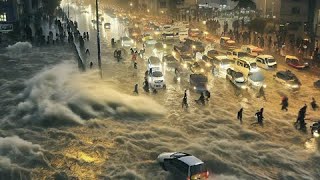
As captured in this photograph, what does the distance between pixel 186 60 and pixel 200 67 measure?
3.14 m

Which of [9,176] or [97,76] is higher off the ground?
[97,76]

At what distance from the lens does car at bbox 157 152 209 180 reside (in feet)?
57.4

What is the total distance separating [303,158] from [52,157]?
13.2 metres

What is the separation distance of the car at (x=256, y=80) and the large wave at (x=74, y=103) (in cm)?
931

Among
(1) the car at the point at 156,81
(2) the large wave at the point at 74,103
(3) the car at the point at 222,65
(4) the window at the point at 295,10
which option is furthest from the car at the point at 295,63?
(4) the window at the point at 295,10

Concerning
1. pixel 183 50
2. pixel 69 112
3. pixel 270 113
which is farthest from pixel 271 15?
pixel 69 112

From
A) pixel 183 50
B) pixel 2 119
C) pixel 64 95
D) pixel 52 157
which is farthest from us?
pixel 183 50

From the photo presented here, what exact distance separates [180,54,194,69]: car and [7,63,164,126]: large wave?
31.6 ft

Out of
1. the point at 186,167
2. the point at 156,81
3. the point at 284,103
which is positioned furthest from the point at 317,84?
the point at 186,167

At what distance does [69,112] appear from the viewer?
1094 inches

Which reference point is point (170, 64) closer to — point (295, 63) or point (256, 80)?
point (256, 80)

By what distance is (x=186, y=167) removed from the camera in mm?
17562

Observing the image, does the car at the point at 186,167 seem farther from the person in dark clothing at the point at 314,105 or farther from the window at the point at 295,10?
the window at the point at 295,10

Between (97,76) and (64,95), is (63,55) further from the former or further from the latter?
(64,95)
